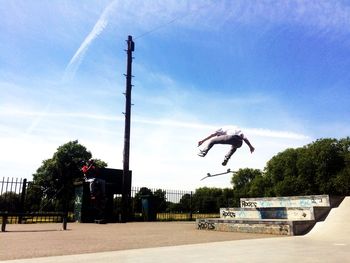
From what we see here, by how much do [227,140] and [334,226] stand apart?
5.88 metres

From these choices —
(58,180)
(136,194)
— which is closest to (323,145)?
(136,194)

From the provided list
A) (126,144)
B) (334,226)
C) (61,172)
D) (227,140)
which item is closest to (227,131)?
(227,140)

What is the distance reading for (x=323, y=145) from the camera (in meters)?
48.4

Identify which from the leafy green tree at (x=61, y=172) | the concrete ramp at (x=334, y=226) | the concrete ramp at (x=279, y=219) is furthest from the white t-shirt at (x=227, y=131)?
the leafy green tree at (x=61, y=172)

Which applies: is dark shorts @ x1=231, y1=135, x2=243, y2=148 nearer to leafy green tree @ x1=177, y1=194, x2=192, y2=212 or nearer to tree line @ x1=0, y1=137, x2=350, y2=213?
leafy green tree @ x1=177, y1=194, x2=192, y2=212

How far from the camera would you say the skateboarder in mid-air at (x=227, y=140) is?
Result: 53.7ft

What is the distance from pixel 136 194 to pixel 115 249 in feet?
56.6

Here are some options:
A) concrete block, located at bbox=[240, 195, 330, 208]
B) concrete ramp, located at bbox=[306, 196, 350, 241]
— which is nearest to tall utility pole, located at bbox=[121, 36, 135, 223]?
concrete block, located at bbox=[240, 195, 330, 208]

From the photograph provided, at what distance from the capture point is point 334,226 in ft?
45.3

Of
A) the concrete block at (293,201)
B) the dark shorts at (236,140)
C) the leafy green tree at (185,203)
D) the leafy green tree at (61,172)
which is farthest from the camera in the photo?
the leafy green tree at (61,172)

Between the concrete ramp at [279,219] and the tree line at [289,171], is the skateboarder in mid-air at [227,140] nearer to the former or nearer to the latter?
the concrete ramp at [279,219]

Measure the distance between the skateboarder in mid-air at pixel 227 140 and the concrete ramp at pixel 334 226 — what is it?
15.1 ft

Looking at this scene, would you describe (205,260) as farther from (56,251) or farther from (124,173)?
(124,173)

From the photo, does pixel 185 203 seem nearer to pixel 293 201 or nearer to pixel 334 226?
pixel 293 201
